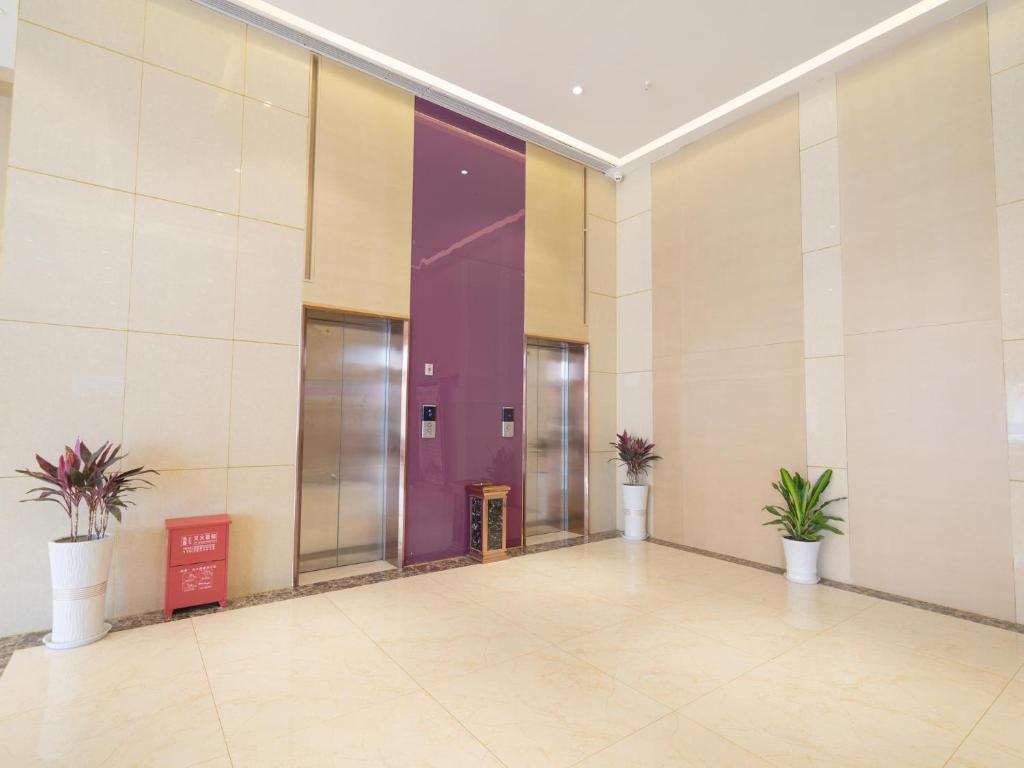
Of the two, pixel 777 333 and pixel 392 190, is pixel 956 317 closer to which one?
pixel 777 333

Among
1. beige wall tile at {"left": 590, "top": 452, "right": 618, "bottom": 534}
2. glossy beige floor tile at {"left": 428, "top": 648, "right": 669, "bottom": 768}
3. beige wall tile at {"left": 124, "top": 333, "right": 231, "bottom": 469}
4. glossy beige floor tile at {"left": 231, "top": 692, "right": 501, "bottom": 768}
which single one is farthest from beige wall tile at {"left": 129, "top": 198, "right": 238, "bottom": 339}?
beige wall tile at {"left": 590, "top": 452, "right": 618, "bottom": 534}

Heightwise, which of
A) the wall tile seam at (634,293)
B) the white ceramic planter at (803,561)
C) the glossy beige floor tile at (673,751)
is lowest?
the glossy beige floor tile at (673,751)

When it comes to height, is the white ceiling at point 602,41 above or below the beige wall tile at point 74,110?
above

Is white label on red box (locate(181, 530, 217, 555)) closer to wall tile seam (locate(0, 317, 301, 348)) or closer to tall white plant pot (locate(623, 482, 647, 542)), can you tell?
wall tile seam (locate(0, 317, 301, 348))

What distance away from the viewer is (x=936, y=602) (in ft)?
15.1

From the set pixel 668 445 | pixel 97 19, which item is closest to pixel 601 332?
pixel 668 445

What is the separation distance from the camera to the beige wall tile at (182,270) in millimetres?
4289

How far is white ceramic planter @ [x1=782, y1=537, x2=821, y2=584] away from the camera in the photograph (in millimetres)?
5180

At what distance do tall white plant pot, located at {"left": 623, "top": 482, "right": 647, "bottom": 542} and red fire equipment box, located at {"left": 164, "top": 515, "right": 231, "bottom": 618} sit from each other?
15.4ft

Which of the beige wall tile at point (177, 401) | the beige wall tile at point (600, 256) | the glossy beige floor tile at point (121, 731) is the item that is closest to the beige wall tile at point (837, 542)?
the beige wall tile at point (600, 256)

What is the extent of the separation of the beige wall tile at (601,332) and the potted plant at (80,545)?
5.34 metres

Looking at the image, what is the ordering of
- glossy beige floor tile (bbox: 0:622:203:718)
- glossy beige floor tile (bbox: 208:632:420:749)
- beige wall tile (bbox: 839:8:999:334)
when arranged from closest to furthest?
glossy beige floor tile (bbox: 208:632:420:749) < glossy beige floor tile (bbox: 0:622:203:718) < beige wall tile (bbox: 839:8:999:334)

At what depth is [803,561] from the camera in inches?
205

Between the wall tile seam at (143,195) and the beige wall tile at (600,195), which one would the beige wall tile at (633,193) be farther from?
the wall tile seam at (143,195)
